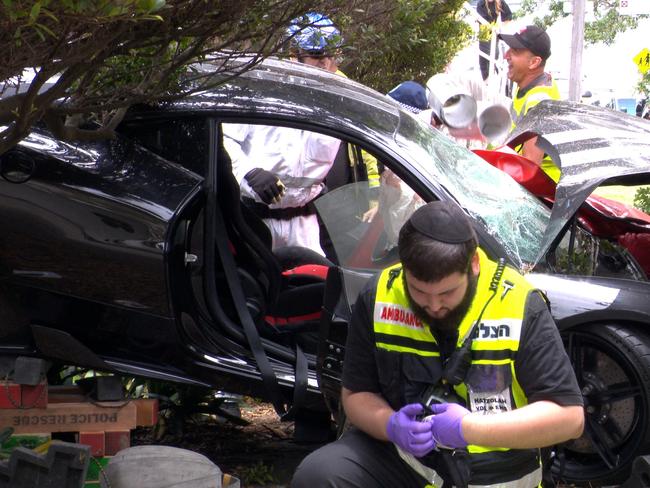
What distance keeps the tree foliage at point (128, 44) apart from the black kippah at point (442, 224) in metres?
0.85

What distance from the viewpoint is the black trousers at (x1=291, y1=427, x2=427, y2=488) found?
2965mm

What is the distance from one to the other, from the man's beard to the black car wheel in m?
1.56

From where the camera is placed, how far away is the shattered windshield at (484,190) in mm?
4262

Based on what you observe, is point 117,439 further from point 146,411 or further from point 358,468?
point 358,468

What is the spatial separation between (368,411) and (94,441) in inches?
68.0

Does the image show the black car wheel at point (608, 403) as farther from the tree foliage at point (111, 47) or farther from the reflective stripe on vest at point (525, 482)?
the tree foliage at point (111, 47)

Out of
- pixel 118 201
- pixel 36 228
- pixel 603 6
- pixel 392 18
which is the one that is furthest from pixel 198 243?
pixel 603 6

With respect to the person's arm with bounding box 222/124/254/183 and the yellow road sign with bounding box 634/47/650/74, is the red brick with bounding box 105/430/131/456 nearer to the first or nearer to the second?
the person's arm with bounding box 222/124/254/183

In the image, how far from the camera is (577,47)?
1199 cm

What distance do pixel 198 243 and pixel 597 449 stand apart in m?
1.77

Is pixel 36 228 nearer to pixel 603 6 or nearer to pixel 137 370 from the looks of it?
pixel 137 370

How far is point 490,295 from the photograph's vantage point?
287 centimetres

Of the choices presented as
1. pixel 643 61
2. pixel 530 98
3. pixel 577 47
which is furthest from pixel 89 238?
pixel 643 61

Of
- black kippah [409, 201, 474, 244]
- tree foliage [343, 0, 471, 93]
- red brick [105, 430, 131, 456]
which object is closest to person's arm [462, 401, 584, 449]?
black kippah [409, 201, 474, 244]
